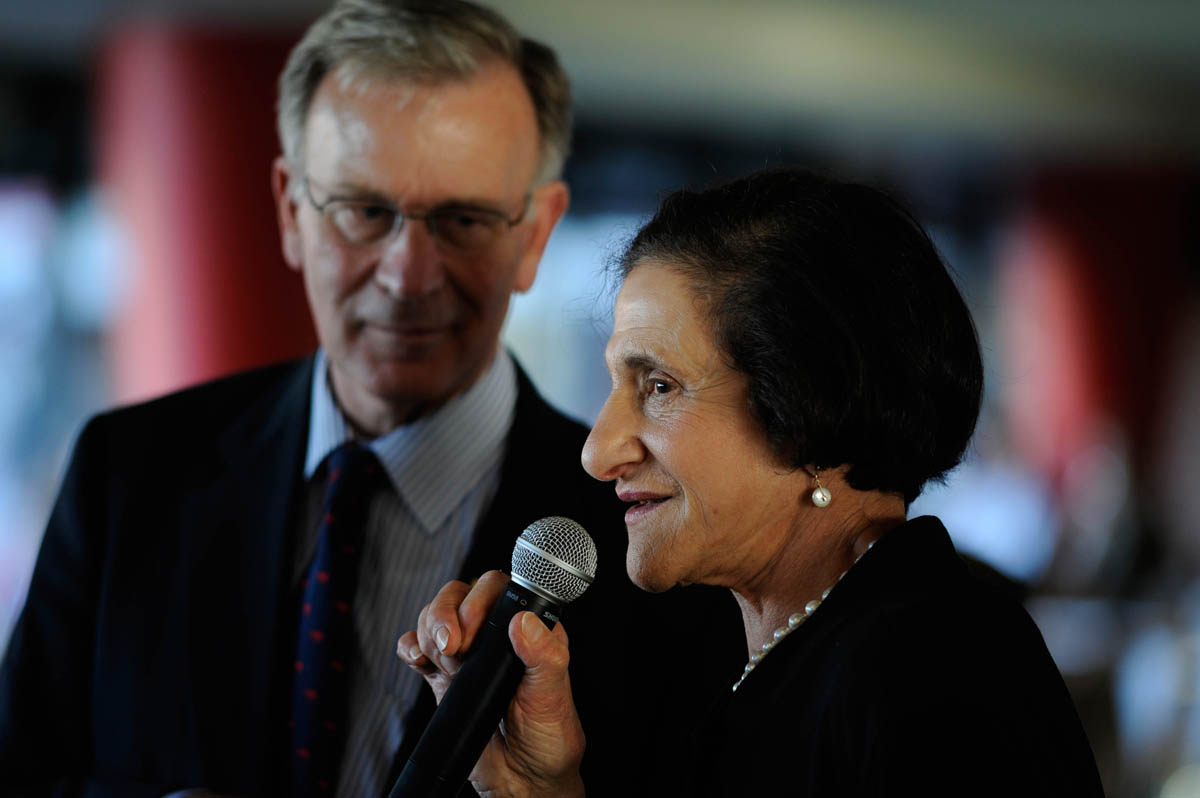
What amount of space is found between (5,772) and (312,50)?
1102 millimetres

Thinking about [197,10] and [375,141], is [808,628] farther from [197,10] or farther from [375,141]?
[197,10]

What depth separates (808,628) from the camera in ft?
3.84

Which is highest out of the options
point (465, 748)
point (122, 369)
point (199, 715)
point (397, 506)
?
point (465, 748)

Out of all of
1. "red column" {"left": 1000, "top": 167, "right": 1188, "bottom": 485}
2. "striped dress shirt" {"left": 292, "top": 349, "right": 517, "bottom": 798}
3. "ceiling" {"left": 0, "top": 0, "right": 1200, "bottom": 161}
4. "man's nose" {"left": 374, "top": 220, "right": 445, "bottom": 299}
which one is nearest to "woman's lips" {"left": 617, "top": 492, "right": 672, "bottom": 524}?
"striped dress shirt" {"left": 292, "top": 349, "right": 517, "bottom": 798}

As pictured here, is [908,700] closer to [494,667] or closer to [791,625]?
[791,625]

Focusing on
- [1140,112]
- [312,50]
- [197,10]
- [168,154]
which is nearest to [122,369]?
[168,154]

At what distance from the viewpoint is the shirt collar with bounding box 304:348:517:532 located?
66.5 inches

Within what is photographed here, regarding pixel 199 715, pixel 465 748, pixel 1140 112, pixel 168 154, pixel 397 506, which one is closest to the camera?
pixel 465 748

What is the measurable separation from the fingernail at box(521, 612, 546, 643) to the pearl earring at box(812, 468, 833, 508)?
11.8 inches

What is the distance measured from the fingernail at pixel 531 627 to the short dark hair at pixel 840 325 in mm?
286

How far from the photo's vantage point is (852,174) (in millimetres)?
3154

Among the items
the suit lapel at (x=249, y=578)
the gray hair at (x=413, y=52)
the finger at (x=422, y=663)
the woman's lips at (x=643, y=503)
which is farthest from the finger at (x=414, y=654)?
the gray hair at (x=413, y=52)

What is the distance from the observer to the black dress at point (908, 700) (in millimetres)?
944

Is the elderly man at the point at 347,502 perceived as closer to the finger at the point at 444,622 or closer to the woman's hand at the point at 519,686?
the woman's hand at the point at 519,686
